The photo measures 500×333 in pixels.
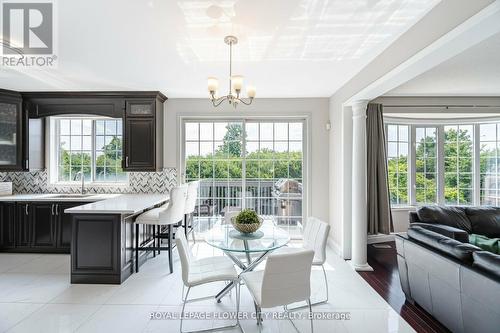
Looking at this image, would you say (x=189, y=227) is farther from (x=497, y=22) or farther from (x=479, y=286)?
(x=497, y=22)

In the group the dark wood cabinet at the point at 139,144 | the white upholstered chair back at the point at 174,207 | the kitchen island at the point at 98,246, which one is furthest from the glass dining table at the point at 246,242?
the dark wood cabinet at the point at 139,144

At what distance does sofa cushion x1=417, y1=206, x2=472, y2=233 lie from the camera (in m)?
3.50

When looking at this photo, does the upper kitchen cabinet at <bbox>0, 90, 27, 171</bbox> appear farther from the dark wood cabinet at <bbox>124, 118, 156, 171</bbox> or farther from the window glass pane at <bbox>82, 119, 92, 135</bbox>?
the dark wood cabinet at <bbox>124, 118, 156, 171</bbox>

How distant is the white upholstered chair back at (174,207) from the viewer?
10.8 feet

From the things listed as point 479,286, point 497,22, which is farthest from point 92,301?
point 497,22

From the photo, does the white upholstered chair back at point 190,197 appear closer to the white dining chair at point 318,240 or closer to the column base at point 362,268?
the white dining chair at point 318,240

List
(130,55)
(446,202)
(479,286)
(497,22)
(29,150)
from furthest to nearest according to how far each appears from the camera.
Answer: (446,202) → (29,150) → (130,55) → (479,286) → (497,22)

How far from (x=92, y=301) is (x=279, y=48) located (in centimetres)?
333

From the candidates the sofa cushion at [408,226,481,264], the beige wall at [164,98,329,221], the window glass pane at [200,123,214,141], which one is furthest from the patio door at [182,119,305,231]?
the sofa cushion at [408,226,481,264]

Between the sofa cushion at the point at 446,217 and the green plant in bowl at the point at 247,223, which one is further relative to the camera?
the sofa cushion at the point at 446,217

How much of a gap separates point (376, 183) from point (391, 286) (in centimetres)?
179

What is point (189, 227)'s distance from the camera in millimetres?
4582

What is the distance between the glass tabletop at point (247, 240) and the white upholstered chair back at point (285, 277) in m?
0.36

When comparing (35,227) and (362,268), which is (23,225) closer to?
(35,227)
